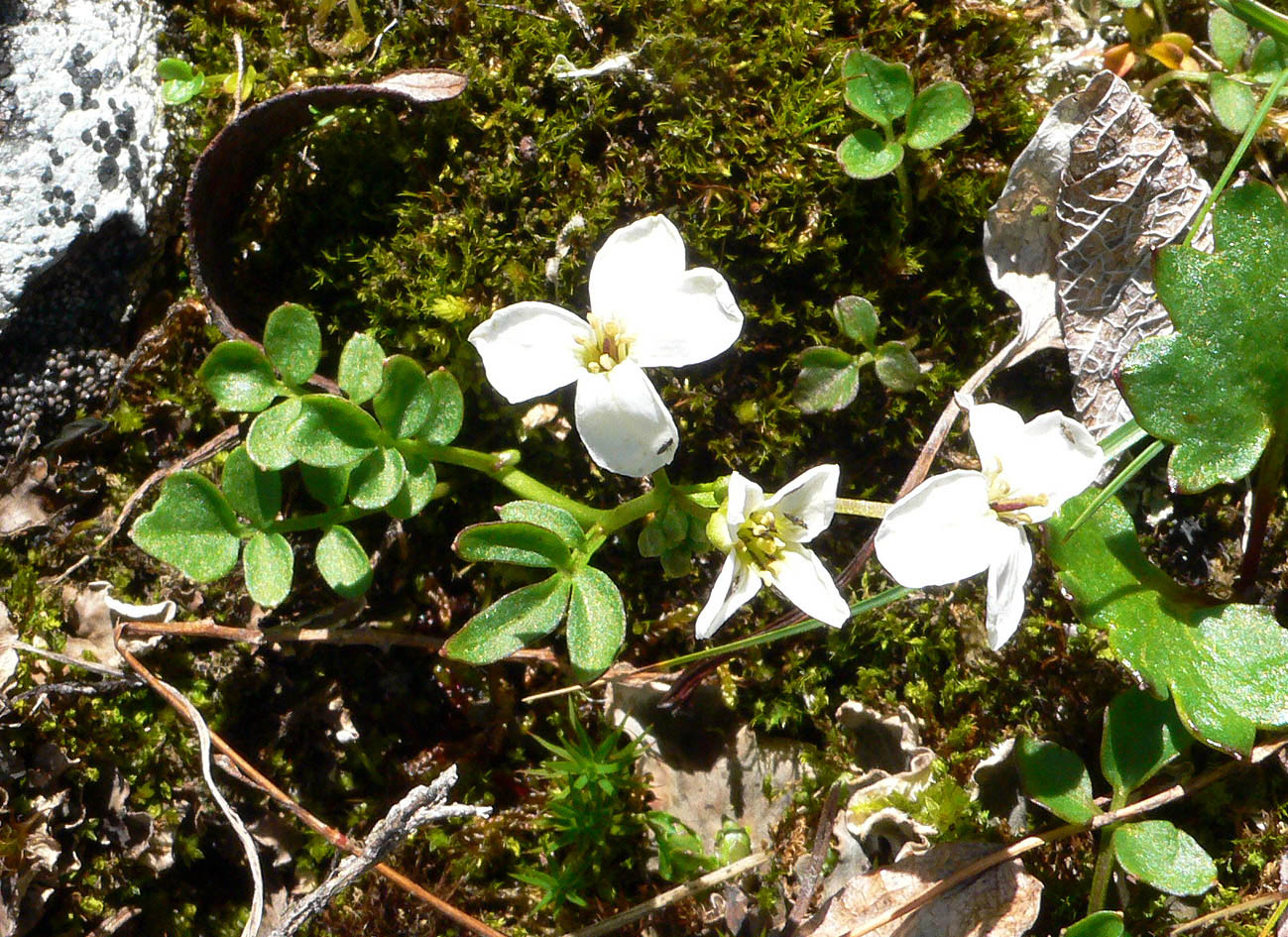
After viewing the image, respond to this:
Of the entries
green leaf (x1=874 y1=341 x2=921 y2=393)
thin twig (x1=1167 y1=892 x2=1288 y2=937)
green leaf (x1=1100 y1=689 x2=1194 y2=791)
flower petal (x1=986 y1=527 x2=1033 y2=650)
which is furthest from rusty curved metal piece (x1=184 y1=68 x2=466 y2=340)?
thin twig (x1=1167 y1=892 x2=1288 y2=937)

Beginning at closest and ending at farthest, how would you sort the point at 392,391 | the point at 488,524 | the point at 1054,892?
the point at 488,524 → the point at 392,391 → the point at 1054,892

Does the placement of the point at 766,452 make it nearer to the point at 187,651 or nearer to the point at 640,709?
the point at 640,709

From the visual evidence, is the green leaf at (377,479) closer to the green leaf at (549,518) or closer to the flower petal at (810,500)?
the green leaf at (549,518)

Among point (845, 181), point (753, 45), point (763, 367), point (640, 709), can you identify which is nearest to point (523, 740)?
point (640, 709)

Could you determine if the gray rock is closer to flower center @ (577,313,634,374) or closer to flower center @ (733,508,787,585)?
flower center @ (577,313,634,374)

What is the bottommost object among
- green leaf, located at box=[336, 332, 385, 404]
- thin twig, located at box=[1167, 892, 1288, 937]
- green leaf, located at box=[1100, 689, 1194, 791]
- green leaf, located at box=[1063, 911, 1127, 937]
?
thin twig, located at box=[1167, 892, 1288, 937]
